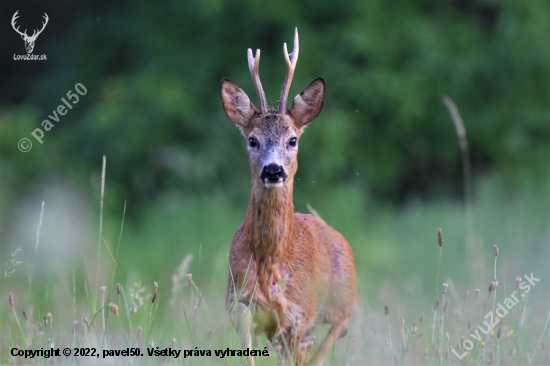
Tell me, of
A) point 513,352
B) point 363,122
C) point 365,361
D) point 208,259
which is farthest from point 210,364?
point 363,122

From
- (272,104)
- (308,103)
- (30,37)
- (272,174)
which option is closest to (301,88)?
(272,104)

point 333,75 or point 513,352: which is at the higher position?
point 333,75

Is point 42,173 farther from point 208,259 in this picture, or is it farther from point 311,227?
point 311,227

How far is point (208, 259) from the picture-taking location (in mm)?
8398

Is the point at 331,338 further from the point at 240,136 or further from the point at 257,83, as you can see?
the point at 240,136

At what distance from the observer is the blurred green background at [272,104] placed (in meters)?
9.05

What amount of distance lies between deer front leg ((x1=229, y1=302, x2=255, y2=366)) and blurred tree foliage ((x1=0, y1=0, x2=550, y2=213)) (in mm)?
5846

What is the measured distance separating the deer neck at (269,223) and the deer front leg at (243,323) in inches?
12.9

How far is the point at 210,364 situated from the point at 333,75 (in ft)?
21.8

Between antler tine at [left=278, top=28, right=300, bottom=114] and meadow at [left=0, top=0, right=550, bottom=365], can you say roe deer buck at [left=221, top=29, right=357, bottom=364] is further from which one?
meadow at [left=0, top=0, right=550, bottom=365]

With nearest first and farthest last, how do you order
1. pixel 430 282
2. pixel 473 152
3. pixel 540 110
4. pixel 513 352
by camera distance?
pixel 513 352 < pixel 430 282 < pixel 540 110 < pixel 473 152

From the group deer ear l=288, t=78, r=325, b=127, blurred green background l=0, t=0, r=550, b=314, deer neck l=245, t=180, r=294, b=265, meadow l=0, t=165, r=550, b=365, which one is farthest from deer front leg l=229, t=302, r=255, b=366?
blurred green background l=0, t=0, r=550, b=314
